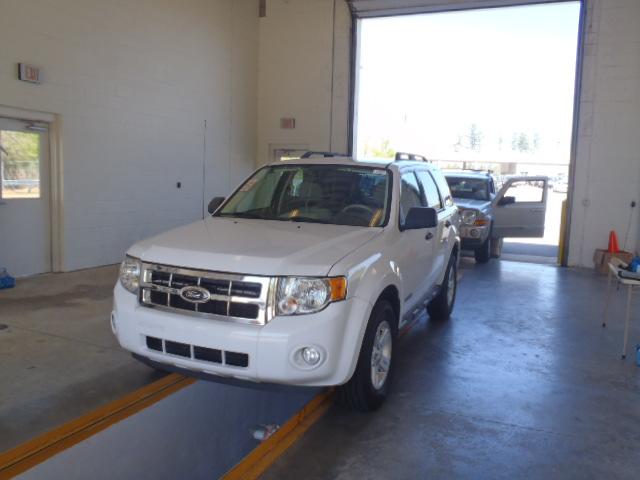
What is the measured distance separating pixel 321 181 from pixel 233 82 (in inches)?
341

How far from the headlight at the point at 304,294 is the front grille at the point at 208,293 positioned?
8 cm

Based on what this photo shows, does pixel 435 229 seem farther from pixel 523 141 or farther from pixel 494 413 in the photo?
pixel 523 141

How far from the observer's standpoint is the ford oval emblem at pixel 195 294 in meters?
3.32

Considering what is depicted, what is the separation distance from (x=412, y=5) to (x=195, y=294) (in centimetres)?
1067

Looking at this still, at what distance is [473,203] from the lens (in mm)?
10977

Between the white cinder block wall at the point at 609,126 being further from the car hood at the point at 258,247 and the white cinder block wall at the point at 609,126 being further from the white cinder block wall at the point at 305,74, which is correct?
the car hood at the point at 258,247

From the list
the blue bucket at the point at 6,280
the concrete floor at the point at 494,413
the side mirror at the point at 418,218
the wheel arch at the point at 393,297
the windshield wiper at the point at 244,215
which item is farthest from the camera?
the blue bucket at the point at 6,280

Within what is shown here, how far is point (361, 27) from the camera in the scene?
13.0 meters

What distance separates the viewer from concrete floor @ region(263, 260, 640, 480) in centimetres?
327

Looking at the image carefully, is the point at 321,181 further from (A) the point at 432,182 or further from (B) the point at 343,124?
(B) the point at 343,124

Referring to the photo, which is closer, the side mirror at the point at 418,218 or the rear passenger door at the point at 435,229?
the side mirror at the point at 418,218

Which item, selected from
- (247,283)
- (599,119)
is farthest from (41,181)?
(599,119)

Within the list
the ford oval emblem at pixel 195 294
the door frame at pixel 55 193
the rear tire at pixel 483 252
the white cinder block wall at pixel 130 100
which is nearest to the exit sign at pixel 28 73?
the white cinder block wall at pixel 130 100

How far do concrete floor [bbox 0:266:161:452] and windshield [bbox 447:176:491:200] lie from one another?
24.4 feet
